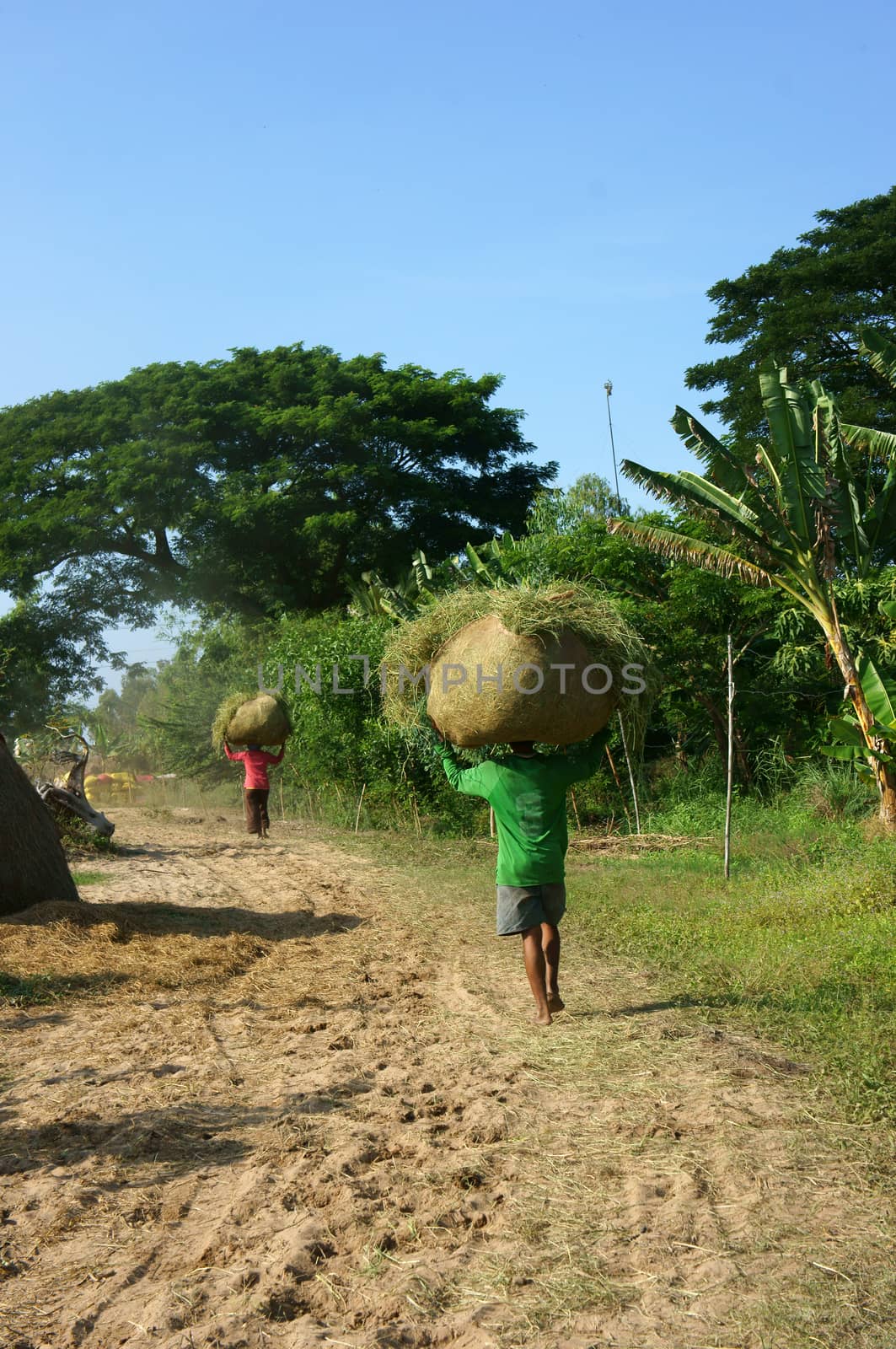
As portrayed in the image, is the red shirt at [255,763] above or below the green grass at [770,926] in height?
above

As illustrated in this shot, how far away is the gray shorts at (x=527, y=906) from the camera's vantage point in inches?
229

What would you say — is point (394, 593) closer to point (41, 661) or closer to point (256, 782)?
point (256, 782)

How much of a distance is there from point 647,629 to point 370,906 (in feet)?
20.6

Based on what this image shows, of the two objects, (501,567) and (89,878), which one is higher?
(501,567)

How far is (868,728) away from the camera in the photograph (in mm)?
11531

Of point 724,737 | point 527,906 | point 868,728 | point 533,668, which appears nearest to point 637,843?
point 868,728

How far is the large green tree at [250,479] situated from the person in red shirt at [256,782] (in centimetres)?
1078

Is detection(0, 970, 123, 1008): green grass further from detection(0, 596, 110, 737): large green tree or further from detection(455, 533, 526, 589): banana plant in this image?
detection(0, 596, 110, 737): large green tree

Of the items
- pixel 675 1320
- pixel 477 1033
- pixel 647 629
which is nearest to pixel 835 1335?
pixel 675 1320

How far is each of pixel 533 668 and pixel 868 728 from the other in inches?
276

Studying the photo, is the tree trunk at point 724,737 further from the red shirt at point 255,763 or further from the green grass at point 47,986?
the green grass at point 47,986

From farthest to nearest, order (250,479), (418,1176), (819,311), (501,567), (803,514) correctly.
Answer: (250,479) → (819,311) → (501,567) → (803,514) → (418,1176)

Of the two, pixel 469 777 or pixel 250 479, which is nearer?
pixel 469 777

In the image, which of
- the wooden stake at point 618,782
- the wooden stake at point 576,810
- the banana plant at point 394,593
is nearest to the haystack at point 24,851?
the wooden stake at point 576,810
